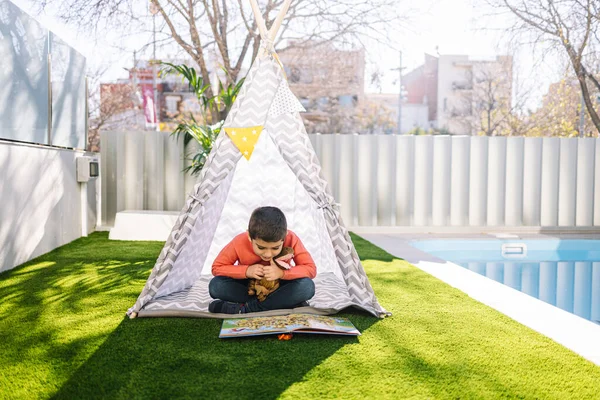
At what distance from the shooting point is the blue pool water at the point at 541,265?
12.1 ft

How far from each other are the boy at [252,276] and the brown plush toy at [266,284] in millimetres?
19

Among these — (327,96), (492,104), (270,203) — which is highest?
(327,96)

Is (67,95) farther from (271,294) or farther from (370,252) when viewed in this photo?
(271,294)

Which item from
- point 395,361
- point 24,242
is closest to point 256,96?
point 395,361

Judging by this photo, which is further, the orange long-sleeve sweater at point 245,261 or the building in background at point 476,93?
the building in background at point 476,93

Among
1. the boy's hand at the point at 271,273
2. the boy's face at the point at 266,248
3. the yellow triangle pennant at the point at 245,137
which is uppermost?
the yellow triangle pennant at the point at 245,137

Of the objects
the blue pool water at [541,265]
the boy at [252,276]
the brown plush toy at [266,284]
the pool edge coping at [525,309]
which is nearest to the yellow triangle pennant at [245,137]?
the boy at [252,276]

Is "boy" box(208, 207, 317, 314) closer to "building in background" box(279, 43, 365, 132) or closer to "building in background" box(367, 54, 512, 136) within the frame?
"building in background" box(279, 43, 365, 132)

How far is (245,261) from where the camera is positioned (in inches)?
102

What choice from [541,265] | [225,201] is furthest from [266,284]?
[541,265]

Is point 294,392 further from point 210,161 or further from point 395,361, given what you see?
point 210,161

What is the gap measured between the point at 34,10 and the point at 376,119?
19393 mm

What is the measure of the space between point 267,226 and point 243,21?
6587mm

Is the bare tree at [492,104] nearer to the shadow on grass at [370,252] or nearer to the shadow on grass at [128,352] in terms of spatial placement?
the shadow on grass at [370,252]
